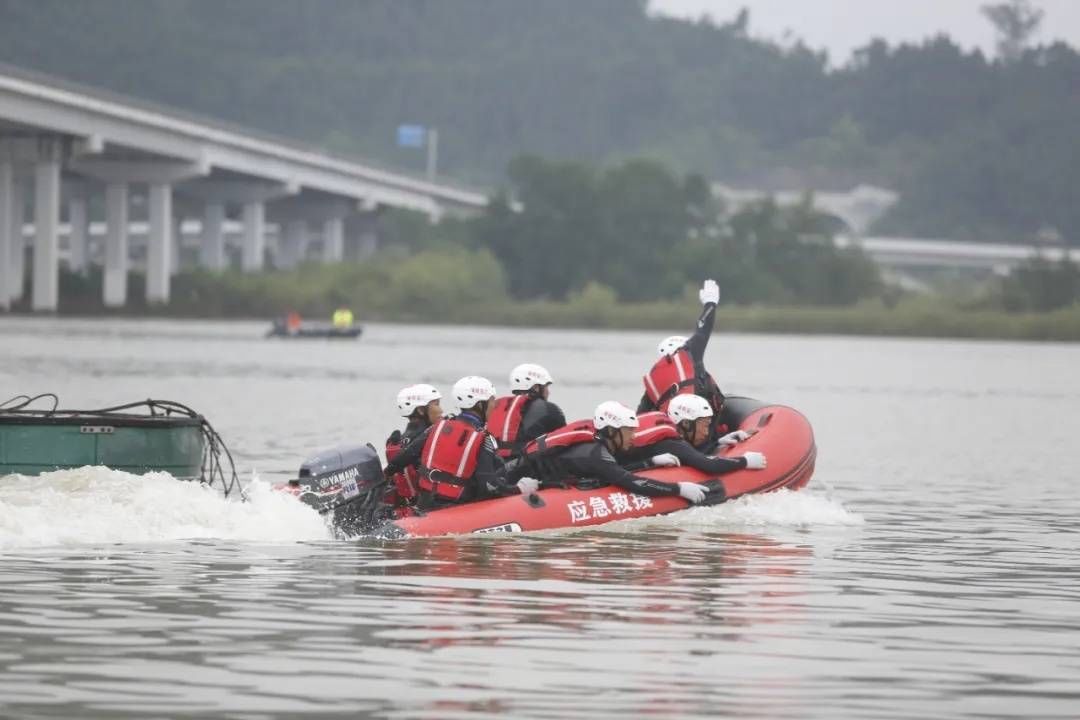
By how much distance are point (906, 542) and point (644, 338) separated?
78.0 meters

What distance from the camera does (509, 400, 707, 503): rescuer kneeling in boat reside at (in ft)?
65.6

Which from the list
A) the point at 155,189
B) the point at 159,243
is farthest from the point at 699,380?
the point at 155,189

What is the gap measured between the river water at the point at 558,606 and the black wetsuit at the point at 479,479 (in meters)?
0.42

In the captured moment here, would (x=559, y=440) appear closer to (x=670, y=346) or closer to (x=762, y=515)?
(x=762, y=515)

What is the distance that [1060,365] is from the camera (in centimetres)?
7381

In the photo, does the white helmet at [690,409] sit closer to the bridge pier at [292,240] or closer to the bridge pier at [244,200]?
the bridge pier at [244,200]

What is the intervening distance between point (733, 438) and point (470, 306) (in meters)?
85.7

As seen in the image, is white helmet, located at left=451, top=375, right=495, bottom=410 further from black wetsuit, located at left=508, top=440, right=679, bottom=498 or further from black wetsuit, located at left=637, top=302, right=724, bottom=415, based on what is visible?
black wetsuit, located at left=637, top=302, right=724, bottom=415

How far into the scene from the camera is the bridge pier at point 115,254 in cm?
9412

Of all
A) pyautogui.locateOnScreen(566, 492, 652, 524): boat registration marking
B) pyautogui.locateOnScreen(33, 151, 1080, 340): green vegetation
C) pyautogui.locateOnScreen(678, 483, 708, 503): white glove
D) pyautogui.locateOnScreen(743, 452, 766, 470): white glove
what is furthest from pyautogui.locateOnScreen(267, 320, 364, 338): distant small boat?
pyautogui.locateOnScreen(566, 492, 652, 524): boat registration marking

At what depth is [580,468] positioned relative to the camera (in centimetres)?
2016

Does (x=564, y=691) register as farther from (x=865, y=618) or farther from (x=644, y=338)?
(x=644, y=338)

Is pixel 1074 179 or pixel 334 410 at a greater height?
pixel 1074 179

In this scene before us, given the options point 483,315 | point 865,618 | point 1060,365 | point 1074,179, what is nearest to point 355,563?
point 865,618
